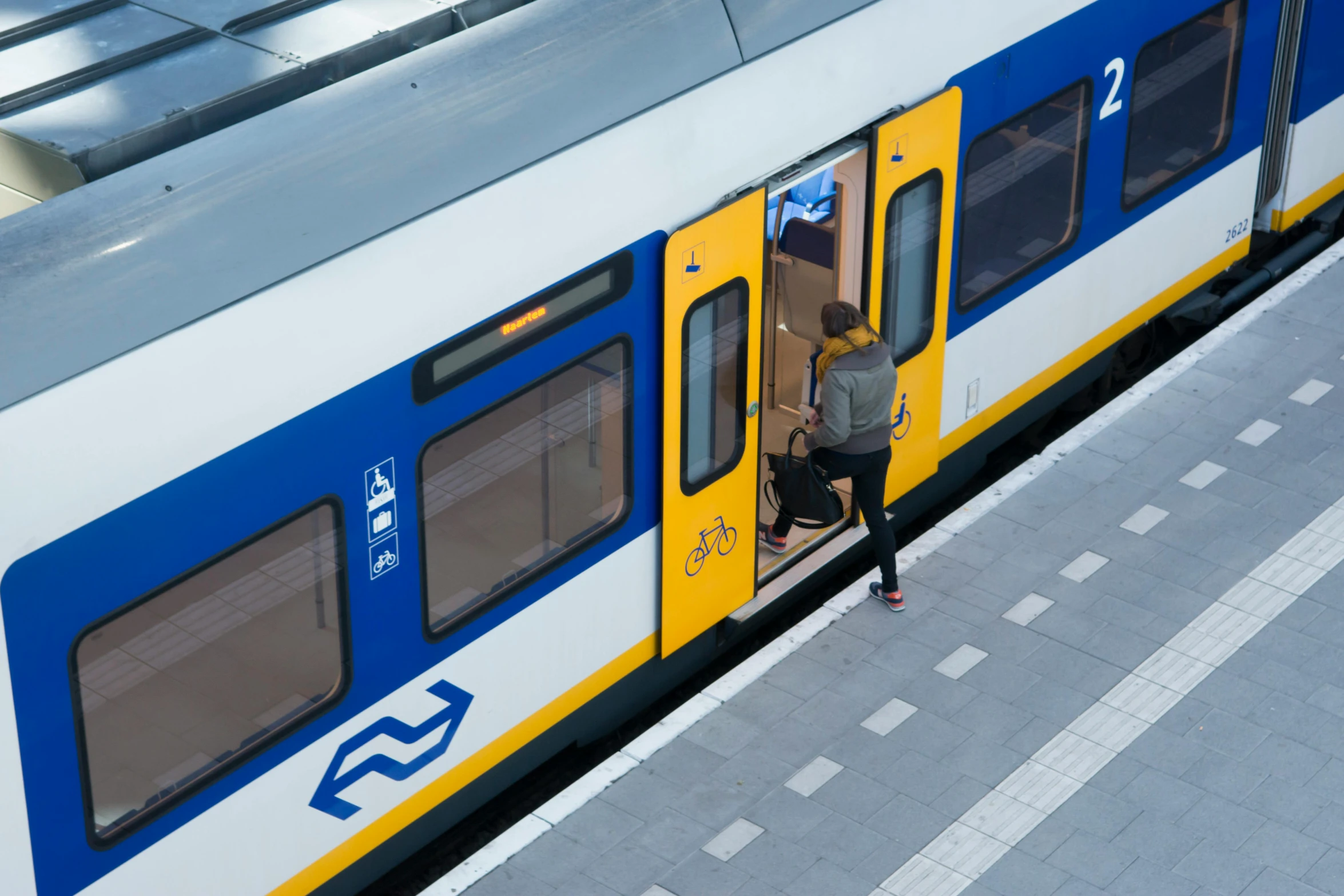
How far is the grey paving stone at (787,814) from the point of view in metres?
6.70

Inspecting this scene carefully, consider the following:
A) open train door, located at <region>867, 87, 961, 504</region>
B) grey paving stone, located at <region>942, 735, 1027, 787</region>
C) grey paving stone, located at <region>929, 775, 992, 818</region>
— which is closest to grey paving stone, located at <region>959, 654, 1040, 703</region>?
grey paving stone, located at <region>942, 735, 1027, 787</region>

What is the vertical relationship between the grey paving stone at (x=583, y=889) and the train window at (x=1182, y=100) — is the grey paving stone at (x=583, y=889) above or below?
below

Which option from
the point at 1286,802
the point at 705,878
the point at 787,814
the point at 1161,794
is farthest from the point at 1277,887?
the point at 705,878

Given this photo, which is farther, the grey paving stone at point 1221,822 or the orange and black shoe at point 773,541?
the orange and black shoe at point 773,541

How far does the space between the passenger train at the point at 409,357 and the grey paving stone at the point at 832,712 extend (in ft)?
1.62

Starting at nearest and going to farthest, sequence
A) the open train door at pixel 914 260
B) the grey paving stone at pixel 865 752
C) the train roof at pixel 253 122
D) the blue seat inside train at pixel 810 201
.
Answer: the train roof at pixel 253 122, the grey paving stone at pixel 865 752, the open train door at pixel 914 260, the blue seat inside train at pixel 810 201

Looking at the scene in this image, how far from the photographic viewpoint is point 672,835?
6.68 m

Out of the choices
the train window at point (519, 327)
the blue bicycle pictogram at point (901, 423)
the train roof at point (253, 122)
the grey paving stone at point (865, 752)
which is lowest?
the grey paving stone at point (865, 752)

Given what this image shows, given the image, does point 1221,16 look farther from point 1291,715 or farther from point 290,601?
point 290,601

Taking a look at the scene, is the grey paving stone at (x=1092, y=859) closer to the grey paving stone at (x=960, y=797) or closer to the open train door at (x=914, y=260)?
the grey paving stone at (x=960, y=797)

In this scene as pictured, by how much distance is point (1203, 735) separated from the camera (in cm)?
713

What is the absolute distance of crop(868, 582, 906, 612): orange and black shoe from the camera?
788cm

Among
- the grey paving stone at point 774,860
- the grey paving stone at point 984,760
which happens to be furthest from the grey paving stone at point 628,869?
the grey paving stone at point 984,760

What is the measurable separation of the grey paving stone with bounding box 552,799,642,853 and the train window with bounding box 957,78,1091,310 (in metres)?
2.87
